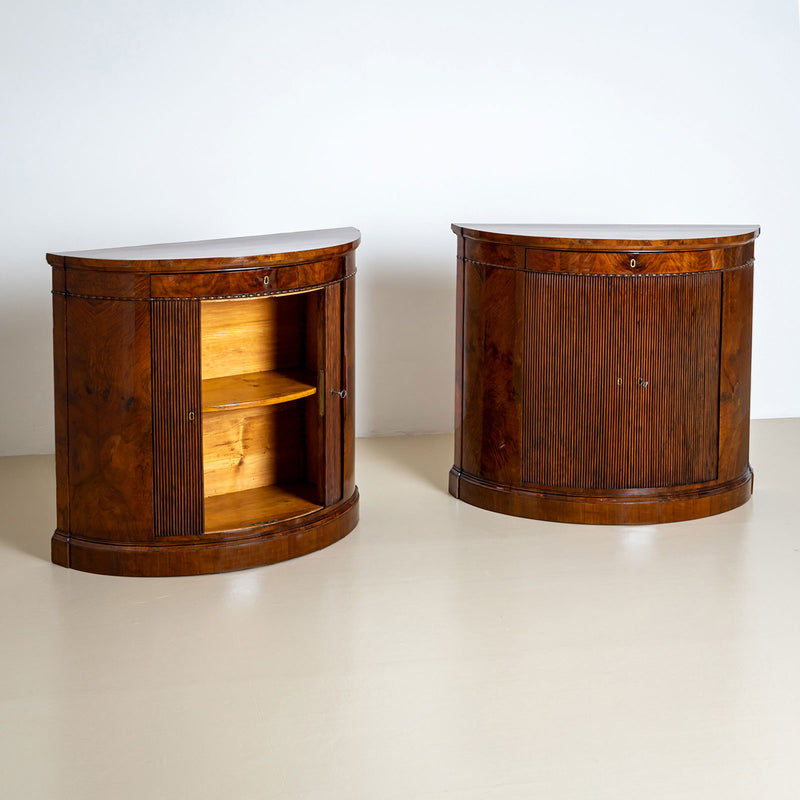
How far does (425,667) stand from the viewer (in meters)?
2.93

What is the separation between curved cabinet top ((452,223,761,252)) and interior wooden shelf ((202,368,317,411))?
2.67ft

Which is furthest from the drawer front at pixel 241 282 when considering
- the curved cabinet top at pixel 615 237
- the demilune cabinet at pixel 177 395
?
the curved cabinet top at pixel 615 237

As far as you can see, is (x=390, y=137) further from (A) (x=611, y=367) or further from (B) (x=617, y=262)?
(A) (x=611, y=367)

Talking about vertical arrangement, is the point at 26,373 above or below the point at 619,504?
above

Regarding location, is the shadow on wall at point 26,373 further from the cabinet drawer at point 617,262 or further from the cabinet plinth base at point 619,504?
the cabinet drawer at point 617,262

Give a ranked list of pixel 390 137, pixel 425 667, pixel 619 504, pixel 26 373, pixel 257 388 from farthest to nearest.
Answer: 1. pixel 390 137
2. pixel 26 373
3. pixel 619 504
4. pixel 257 388
5. pixel 425 667

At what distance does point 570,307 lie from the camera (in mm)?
3928

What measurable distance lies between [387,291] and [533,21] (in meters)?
1.33

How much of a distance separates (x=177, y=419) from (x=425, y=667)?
111cm

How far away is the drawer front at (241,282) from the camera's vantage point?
133 inches

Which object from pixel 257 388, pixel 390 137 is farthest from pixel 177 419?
pixel 390 137

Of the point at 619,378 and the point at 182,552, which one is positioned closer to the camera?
the point at 182,552

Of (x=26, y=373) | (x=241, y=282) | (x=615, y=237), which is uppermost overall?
(x=615, y=237)

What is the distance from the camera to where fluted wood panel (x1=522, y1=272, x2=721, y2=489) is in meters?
3.91
